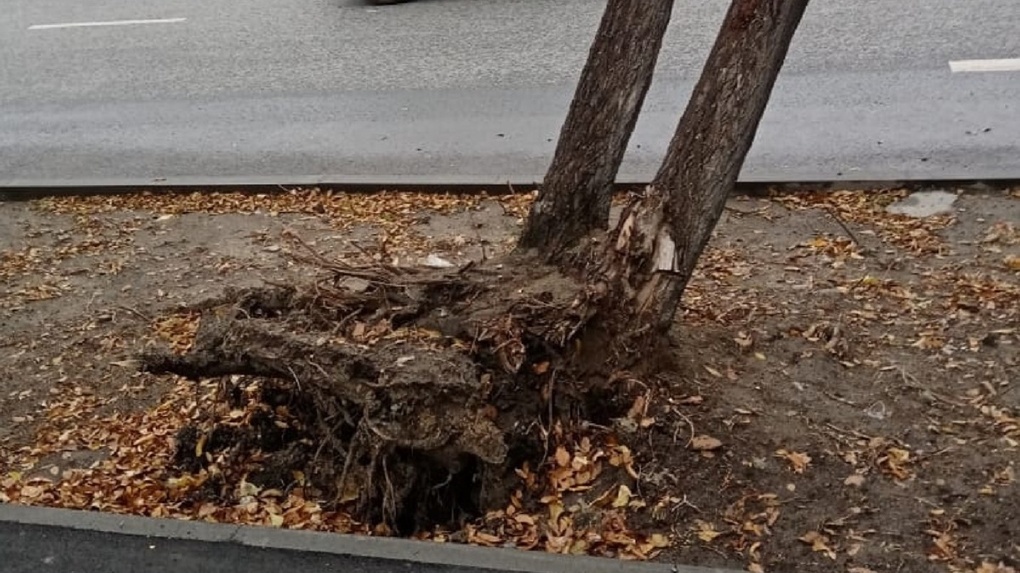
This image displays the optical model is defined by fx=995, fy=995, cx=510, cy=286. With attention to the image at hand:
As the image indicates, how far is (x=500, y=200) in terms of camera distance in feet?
23.1

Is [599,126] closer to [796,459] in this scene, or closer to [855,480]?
[796,459]

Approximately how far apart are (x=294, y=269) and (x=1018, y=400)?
418cm

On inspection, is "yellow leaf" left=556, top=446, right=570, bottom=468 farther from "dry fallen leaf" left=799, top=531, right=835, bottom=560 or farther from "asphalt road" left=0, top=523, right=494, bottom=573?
"dry fallen leaf" left=799, top=531, right=835, bottom=560

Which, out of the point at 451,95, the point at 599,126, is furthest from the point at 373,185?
the point at 599,126

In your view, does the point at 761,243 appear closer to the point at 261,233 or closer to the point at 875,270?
the point at 875,270

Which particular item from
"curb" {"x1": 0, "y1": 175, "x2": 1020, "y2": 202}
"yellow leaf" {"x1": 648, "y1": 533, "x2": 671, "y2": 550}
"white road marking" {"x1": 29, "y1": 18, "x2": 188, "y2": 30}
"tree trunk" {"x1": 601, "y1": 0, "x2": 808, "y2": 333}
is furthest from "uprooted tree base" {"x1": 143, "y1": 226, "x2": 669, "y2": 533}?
"white road marking" {"x1": 29, "y1": 18, "x2": 188, "y2": 30}

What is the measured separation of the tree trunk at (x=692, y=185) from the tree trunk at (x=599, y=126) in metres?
0.30

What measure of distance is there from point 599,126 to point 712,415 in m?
1.41

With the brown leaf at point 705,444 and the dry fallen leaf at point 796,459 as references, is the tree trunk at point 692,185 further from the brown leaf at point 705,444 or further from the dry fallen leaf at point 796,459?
the dry fallen leaf at point 796,459

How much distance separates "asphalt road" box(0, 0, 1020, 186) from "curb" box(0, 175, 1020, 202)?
9 cm

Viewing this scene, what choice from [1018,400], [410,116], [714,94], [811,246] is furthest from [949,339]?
[410,116]

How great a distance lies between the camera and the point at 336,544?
12.9ft

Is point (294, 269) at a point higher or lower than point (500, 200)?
lower

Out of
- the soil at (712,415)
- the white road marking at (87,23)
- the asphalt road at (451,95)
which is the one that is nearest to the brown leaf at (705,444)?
the soil at (712,415)
